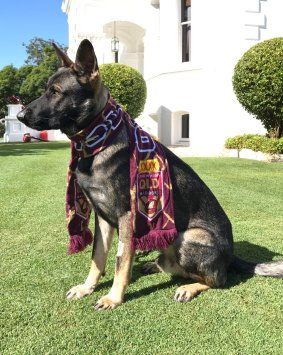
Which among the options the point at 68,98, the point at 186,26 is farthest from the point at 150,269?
the point at 186,26

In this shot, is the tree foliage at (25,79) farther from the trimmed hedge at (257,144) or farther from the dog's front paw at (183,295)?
the dog's front paw at (183,295)

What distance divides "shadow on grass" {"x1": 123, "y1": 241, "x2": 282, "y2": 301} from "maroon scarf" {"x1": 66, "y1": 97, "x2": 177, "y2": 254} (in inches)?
18.2

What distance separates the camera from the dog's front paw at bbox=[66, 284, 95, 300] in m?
3.14

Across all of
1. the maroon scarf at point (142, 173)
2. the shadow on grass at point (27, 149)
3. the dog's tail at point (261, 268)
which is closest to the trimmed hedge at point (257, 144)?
the shadow on grass at point (27, 149)

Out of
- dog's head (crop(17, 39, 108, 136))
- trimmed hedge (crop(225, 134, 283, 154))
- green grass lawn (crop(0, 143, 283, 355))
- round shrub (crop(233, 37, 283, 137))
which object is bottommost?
green grass lawn (crop(0, 143, 283, 355))

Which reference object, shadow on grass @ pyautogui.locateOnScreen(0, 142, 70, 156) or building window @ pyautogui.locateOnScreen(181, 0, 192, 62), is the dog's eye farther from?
building window @ pyautogui.locateOnScreen(181, 0, 192, 62)

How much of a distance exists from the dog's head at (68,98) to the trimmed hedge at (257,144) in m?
10.2

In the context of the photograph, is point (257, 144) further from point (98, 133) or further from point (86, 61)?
point (86, 61)

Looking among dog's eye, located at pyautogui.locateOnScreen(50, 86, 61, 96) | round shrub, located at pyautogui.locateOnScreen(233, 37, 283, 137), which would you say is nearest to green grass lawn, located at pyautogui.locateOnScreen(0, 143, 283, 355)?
dog's eye, located at pyautogui.locateOnScreen(50, 86, 61, 96)

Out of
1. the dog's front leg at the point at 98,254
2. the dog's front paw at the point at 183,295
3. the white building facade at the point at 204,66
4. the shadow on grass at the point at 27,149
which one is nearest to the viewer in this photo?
the dog's front paw at the point at 183,295

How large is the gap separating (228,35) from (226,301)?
44.6 ft

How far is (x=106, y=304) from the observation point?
9.73ft

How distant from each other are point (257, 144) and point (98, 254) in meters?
10.3

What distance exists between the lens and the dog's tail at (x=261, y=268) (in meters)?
3.37
